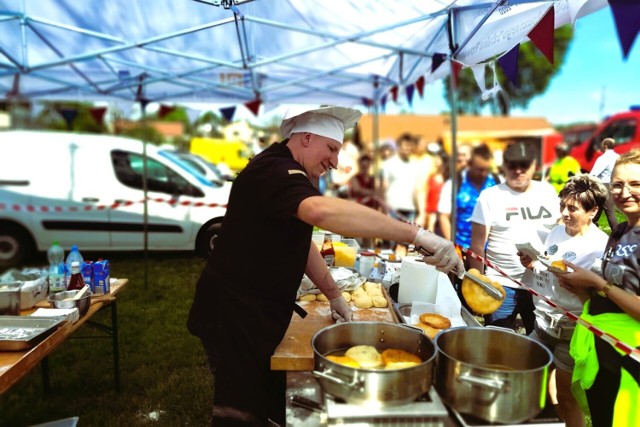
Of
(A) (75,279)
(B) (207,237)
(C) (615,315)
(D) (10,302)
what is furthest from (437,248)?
(B) (207,237)

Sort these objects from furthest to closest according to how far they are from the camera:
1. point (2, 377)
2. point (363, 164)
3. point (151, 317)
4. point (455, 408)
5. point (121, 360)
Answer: point (363, 164), point (151, 317), point (121, 360), point (2, 377), point (455, 408)

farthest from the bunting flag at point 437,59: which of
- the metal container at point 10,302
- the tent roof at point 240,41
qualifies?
the metal container at point 10,302

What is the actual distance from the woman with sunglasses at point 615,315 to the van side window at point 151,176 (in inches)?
223

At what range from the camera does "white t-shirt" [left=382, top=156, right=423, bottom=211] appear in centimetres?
746

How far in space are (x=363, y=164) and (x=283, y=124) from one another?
6.71 metres

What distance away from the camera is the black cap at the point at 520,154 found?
3.15 metres

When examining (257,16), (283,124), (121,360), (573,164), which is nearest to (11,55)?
(257,16)

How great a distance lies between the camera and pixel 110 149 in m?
7.35

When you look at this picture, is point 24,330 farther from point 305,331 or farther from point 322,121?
point 322,121

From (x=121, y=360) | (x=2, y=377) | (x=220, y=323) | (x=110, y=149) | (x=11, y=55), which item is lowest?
(x=121, y=360)

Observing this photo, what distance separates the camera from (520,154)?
10.4 ft

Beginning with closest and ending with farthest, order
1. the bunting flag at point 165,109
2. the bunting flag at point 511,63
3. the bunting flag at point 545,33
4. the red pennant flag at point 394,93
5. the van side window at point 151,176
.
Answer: the bunting flag at point 545,33
the bunting flag at point 511,63
the red pennant flag at point 394,93
the van side window at point 151,176
the bunting flag at point 165,109

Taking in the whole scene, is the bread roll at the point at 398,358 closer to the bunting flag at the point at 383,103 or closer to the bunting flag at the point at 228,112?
the bunting flag at the point at 383,103

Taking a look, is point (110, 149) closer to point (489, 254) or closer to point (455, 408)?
point (489, 254)
